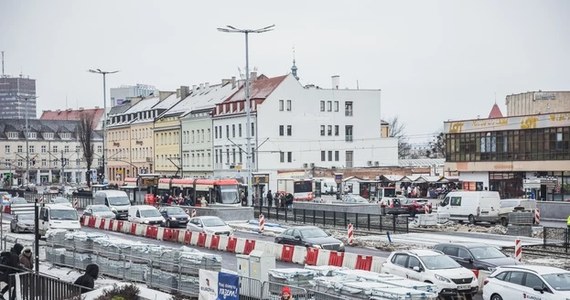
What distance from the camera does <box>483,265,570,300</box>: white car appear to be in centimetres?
2020

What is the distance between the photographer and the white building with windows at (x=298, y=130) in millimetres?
92000

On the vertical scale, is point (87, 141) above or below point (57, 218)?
above

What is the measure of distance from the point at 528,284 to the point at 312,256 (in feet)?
40.1

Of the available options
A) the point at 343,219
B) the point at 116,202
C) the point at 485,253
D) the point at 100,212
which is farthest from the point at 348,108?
the point at 485,253

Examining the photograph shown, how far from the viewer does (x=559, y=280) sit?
67.5 ft

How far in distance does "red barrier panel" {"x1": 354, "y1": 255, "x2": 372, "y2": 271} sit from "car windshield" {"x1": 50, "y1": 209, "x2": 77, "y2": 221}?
872 inches

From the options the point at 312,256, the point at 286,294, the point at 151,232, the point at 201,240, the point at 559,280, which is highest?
the point at 286,294

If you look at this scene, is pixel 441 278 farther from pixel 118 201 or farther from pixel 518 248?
pixel 118 201

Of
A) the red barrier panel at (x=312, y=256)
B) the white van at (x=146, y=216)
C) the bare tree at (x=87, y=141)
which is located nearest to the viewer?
the red barrier panel at (x=312, y=256)

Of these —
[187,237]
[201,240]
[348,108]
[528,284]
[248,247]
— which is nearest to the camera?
[528,284]

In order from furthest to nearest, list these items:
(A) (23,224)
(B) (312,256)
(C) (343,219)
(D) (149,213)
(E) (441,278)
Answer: (D) (149,213), (C) (343,219), (A) (23,224), (B) (312,256), (E) (441,278)

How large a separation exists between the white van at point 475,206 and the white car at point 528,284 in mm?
28521

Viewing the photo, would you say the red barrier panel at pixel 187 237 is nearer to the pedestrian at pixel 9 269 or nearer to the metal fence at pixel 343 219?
the metal fence at pixel 343 219

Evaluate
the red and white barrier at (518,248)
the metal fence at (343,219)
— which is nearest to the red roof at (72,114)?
the metal fence at (343,219)
